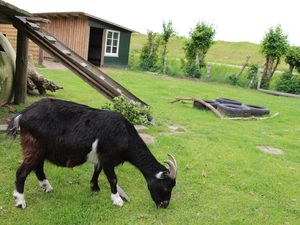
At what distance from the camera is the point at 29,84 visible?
11984 mm

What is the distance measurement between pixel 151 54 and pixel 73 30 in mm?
6189

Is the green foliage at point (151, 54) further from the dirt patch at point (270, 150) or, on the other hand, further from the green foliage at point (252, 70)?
the dirt patch at point (270, 150)

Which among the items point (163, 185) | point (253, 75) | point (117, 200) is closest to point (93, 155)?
point (117, 200)

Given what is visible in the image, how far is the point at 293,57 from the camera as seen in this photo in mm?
23234

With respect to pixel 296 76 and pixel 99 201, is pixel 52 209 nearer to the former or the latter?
pixel 99 201

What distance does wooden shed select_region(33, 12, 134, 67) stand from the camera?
85.6 ft

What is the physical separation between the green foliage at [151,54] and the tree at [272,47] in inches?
317

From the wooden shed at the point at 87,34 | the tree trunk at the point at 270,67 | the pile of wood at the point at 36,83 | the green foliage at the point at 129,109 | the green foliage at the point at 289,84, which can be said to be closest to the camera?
the green foliage at the point at 129,109

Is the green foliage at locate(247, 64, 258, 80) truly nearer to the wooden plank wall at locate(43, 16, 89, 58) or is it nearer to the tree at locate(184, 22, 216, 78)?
the tree at locate(184, 22, 216, 78)

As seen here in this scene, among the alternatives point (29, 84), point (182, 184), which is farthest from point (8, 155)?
point (29, 84)

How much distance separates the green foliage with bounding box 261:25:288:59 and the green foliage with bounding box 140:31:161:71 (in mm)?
8207

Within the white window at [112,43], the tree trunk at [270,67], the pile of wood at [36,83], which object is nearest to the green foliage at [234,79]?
the tree trunk at [270,67]

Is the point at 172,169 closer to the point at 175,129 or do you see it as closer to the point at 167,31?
the point at 175,129

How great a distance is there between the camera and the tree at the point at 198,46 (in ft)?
84.8
